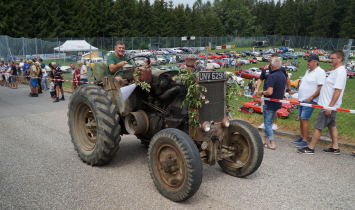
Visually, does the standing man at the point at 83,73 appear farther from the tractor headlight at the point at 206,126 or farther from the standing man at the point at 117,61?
the tractor headlight at the point at 206,126

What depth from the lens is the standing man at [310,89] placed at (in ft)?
19.3

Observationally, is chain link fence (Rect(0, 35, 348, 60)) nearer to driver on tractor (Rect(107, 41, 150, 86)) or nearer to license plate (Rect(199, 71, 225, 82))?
driver on tractor (Rect(107, 41, 150, 86))

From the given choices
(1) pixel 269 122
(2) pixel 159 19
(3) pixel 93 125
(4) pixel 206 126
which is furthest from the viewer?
(2) pixel 159 19

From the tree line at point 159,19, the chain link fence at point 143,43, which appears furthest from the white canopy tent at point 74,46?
the tree line at point 159,19

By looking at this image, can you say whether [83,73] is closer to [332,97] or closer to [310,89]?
[310,89]

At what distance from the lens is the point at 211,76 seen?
4.19 m

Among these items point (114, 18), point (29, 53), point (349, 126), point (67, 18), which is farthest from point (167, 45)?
point (349, 126)

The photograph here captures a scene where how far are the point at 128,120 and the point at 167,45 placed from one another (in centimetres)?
4709

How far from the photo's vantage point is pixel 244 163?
4.43 metres

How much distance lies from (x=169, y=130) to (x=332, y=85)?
365 cm

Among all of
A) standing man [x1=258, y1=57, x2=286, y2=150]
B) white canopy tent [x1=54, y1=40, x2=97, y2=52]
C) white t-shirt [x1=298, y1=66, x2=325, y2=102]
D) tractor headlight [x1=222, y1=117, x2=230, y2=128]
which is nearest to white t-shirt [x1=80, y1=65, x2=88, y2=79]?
standing man [x1=258, y1=57, x2=286, y2=150]

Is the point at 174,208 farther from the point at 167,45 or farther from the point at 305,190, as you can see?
the point at 167,45

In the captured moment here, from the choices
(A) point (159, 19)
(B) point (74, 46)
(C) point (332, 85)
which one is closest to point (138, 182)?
(C) point (332, 85)

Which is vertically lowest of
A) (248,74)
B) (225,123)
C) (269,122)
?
(269,122)
